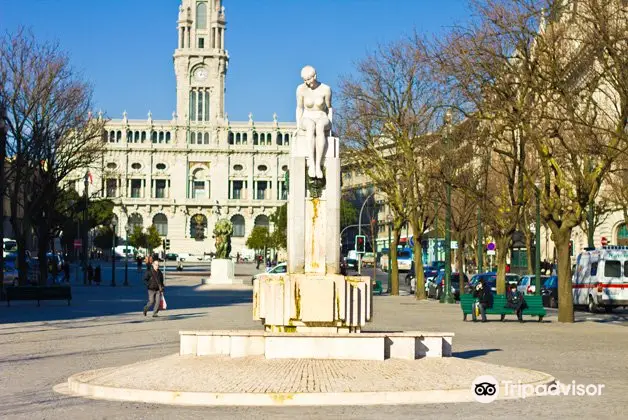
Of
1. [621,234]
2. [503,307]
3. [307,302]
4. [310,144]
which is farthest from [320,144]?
[621,234]

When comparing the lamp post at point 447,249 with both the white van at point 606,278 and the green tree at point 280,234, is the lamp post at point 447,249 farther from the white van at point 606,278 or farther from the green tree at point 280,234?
the green tree at point 280,234

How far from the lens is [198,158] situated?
170 metres

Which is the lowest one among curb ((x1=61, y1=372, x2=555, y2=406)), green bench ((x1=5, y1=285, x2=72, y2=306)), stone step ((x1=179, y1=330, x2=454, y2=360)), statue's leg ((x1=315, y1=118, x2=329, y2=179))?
curb ((x1=61, y1=372, x2=555, y2=406))

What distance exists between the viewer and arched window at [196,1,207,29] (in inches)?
6550

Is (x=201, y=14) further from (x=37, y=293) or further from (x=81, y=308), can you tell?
(x=81, y=308)

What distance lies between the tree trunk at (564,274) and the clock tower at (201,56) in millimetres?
136710

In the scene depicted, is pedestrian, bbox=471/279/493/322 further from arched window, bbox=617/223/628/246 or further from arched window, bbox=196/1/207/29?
arched window, bbox=196/1/207/29

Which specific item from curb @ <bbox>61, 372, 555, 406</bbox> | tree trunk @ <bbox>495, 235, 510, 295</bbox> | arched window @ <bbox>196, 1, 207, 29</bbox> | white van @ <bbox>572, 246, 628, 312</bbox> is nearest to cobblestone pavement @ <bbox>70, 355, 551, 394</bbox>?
curb @ <bbox>61, 372, 555, 406</bbox>

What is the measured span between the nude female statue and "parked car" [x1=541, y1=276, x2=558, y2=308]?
90.3ft

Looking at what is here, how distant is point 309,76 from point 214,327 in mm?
10211

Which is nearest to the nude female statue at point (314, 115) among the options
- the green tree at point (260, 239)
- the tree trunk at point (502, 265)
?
the tree trunk at point (502, 265)

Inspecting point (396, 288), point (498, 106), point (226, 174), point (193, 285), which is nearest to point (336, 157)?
point (498, 106)

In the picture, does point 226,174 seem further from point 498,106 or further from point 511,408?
point 511,408

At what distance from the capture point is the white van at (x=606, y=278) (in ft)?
124
